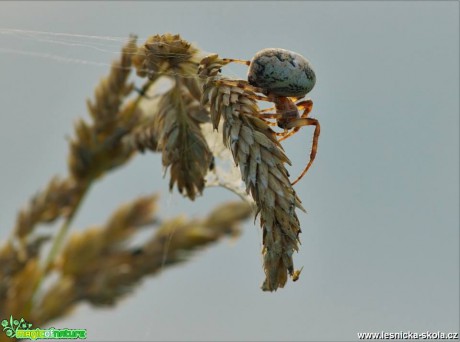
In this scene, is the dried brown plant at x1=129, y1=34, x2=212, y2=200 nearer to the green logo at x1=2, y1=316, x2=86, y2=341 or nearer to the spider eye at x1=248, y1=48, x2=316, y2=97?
the spider eye at x1=248, y1=48, x2=316, y2=97

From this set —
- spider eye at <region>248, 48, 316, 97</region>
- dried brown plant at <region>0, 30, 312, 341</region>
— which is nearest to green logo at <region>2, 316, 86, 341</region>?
dried brown plant at <region>0, 30, 312, 341</region>

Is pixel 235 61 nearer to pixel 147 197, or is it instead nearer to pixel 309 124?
pixel 309 124

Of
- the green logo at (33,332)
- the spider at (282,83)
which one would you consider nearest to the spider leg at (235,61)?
the spider at (282,83)

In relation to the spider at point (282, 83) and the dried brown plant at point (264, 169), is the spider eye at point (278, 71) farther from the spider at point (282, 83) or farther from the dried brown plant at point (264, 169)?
the dried brown plant at point (264, 169)

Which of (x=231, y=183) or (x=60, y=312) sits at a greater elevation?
(x=231, y=183)

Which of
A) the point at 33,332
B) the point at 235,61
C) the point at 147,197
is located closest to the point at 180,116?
the point at 235,61

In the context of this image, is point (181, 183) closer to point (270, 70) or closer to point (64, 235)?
point (270, 70)

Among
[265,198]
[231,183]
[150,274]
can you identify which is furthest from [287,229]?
[150,274]
